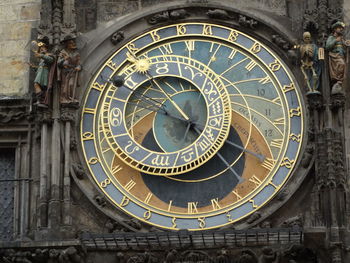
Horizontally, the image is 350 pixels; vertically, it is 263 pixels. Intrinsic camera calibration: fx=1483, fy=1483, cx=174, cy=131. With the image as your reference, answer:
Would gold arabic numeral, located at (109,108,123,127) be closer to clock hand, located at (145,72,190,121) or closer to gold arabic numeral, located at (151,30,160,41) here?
clock hand, located at (145,72,190,121)

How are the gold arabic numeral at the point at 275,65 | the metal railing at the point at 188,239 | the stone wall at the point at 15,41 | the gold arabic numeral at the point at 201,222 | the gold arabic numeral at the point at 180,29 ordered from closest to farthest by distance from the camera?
1. the metal railing at the point at 188,239
2. the gold arabic numeral at the point at 201,222
3. the gold arabic numeral at the point at 275,65
4. the gold arabic numeral at the point at 180,29
5. the stone wall at the point at 15,41

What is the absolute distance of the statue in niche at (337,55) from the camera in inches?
794

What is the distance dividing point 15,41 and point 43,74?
109cm

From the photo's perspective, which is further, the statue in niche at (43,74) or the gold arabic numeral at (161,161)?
the statue in niche at (43,74)

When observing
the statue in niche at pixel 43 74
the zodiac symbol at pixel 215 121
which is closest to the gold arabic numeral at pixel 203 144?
the zodiac symbol at pixel 215 121

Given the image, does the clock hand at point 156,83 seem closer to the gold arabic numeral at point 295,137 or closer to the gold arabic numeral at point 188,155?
the gold arabic numeral at point 188,155

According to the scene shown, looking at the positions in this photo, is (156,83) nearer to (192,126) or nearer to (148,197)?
(192,126)

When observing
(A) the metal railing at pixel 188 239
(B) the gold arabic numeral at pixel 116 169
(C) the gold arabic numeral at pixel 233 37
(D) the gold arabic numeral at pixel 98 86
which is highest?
(C) the gold arabic numeral at pixel 233 37

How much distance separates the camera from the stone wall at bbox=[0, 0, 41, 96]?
21.2 metres

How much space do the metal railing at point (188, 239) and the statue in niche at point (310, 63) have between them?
7.18ft

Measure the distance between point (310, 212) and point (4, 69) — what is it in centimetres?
497

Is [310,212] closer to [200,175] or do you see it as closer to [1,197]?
[200,175]

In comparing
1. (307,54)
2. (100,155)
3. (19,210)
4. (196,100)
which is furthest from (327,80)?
(19,210)

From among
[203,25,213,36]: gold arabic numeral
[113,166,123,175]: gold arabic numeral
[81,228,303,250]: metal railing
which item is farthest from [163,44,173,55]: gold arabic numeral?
[81,228,303,250]: metal railing
